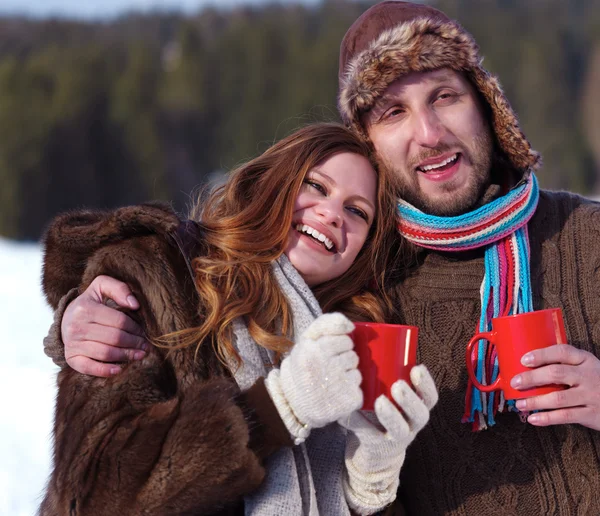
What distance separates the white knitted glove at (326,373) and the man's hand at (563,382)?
0.45m

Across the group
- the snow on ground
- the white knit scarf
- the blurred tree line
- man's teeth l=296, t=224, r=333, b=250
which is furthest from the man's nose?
the blurred tree line

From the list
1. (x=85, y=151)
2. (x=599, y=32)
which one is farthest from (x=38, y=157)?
(x=599, y=32)

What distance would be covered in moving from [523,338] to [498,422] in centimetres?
50

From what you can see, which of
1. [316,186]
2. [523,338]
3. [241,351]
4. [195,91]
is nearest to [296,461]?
[241,351]

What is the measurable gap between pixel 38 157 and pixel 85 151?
1907 mm

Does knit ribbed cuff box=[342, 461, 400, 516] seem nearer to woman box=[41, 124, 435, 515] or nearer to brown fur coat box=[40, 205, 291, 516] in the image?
woman box=[41, 124, 435, 515]

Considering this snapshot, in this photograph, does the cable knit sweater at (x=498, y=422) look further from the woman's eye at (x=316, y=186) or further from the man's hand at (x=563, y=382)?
the woman's eye at (x=316, y=186)

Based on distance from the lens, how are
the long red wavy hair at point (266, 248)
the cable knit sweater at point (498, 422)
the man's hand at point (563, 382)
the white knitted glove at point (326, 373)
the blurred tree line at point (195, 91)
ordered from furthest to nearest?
the blurred tree line at point (195, 91), the cable knit sweater at point (498, 422), the long red wavy hair at point (266, 248), the man's hand at point (563, 382), the white knitted glove at point (326, 373)

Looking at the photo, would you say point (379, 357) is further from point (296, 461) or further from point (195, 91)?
point (195, 91)

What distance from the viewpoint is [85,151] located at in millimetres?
17516

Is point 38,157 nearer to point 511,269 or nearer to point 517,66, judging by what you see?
point 511,269

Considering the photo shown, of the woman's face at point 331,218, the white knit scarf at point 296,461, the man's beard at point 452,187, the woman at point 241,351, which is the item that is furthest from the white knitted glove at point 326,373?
the man's beard at point 452,187

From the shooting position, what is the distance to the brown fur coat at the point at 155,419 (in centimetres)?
162

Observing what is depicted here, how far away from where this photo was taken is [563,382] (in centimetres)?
179
